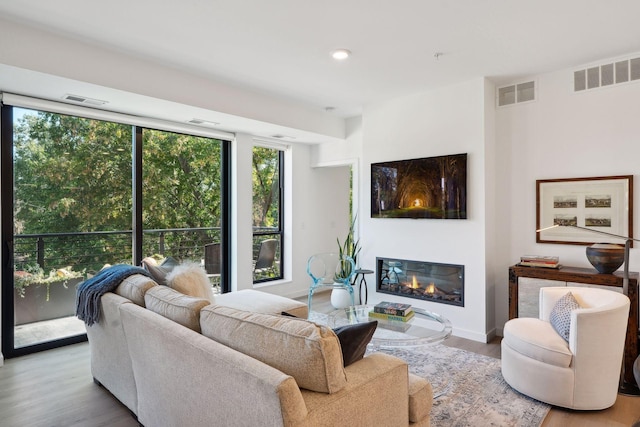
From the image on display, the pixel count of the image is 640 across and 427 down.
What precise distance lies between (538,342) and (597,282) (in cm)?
98

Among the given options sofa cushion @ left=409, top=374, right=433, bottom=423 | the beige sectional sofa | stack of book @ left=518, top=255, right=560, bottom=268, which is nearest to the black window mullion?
the beige sectional sofa

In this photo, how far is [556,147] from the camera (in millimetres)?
3686

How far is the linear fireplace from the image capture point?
405 cm

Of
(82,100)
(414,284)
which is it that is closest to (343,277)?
(414,284)

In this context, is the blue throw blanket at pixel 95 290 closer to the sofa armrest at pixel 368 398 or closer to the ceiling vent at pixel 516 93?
the sofa armrest at pixel 368 398

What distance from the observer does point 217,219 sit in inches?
194

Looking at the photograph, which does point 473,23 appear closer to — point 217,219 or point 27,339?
point 217,219

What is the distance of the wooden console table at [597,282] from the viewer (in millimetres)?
2854

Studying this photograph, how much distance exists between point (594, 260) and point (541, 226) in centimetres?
66

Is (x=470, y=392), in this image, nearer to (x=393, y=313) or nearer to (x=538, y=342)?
(x=538, y=342)

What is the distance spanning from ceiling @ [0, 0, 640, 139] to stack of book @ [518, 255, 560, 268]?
179 centimetres

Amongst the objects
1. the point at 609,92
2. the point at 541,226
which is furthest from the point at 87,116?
the point at 609,92

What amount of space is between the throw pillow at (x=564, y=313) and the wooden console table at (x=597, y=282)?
1.72 feet

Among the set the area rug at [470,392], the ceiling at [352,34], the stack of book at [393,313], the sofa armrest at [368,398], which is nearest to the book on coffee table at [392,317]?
the stack of book at [393,313]
